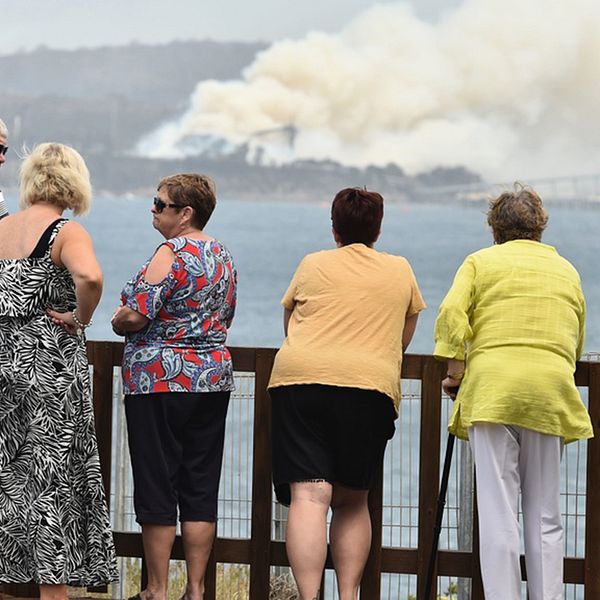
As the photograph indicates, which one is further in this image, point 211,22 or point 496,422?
point 211,22

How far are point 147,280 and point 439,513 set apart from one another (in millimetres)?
1218

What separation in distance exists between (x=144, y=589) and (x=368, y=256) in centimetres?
137

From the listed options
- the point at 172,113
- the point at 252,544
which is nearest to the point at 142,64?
the point at 172,113

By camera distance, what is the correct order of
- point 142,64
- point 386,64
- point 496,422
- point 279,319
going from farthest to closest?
point 142,64 < point 386,64 < point 279,319 < point 496,422

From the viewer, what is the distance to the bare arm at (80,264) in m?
3.97

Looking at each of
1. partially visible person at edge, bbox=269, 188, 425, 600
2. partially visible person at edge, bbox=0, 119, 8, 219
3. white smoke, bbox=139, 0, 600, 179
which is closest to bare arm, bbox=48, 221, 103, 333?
partially visible person at edge, bbox=0, 119, 8, 219

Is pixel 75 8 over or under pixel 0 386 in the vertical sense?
over

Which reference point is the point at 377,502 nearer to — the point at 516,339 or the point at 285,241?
the point at 516,339

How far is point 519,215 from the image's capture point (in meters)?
4.15

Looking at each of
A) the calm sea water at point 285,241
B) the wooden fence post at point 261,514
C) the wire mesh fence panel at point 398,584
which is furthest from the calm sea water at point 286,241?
the wooden fence post at point 261,514

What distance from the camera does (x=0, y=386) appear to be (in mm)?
4094

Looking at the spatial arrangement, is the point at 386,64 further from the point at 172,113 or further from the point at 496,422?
the point at 496,422

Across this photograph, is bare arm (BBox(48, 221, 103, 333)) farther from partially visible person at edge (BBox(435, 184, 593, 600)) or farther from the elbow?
partially visible person at edge (BBox(435, 184, 593, 600))

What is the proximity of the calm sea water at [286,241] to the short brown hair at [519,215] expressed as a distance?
2260 inches
